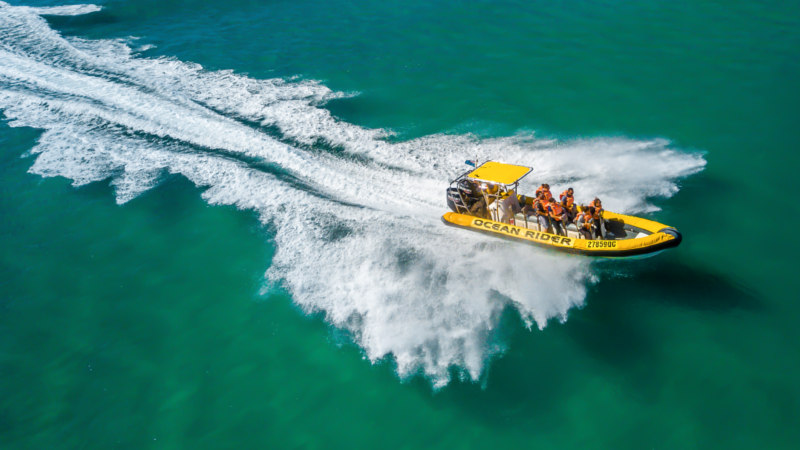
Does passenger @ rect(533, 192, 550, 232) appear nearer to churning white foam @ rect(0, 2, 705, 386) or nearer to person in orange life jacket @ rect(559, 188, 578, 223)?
person in orange life jacket @ rect(559, 188, 578, 223)

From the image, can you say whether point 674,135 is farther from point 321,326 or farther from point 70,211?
point 70,211

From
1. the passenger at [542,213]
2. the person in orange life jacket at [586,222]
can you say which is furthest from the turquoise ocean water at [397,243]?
the passenger at [542,213]

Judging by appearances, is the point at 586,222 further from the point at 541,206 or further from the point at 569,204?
the point at 541,206

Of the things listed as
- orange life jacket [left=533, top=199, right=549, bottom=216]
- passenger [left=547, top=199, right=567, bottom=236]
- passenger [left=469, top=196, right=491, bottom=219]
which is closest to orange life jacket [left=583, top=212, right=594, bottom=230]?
passenger [left=547, top=199, right=567, bottom=236]

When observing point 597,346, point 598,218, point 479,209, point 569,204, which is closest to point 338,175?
point 479,209

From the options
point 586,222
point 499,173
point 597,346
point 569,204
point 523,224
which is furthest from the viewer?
point 523,224

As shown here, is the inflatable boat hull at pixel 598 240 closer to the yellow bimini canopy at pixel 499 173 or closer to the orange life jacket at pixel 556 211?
the orange life jacket at pixel 556 211

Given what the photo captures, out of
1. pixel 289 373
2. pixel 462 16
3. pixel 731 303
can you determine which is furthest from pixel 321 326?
pixel 462 16
